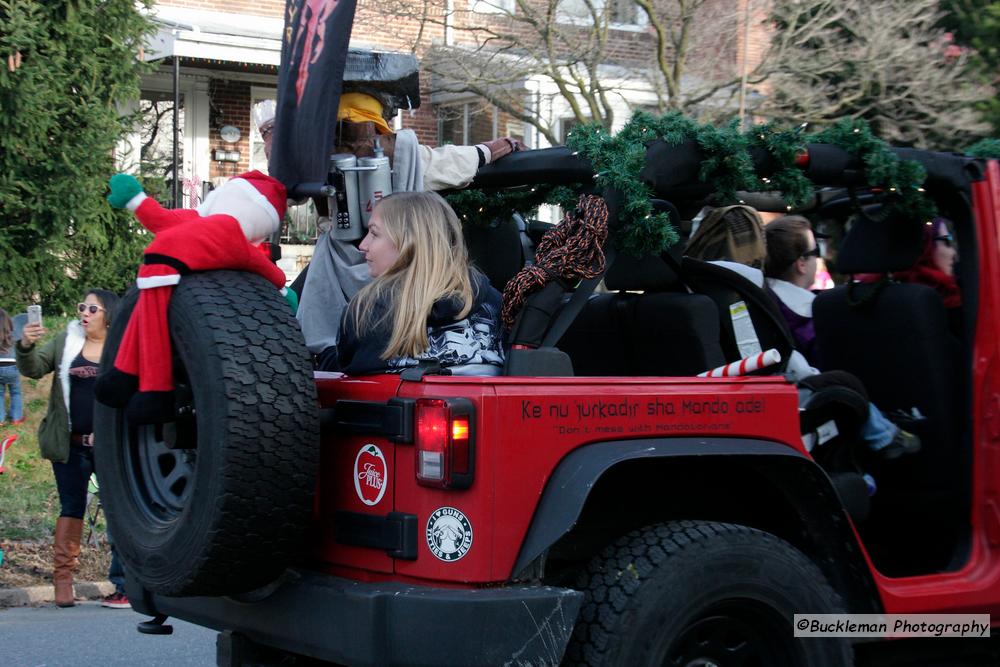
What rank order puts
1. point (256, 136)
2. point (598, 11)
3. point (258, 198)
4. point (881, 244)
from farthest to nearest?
point (256, 136) < point (598, 11) < point (881, 244) < point (258, 198)

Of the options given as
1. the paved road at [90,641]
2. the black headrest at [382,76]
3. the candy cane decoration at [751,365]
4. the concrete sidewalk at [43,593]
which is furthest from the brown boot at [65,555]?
the candy cane decoration at [751,365]

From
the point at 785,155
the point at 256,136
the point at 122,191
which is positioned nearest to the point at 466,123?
the point at 256,136

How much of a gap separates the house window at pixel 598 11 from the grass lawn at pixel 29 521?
843 centimetres

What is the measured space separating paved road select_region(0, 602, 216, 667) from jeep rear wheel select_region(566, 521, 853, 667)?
3470 mm

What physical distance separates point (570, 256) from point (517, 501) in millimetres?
874

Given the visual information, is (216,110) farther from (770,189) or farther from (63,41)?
(770,189)

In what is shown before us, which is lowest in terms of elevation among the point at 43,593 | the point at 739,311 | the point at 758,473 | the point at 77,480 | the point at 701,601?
the point at 43,593

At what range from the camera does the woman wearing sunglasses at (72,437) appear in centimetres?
739

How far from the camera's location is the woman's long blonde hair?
3.62 metres

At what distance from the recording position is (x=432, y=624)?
2.97 meters

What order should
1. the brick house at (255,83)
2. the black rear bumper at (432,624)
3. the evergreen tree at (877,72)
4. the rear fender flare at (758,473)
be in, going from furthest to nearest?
the brick house at (255,83)
the evergreen tree at (877,72)
the rear fender flare at (758,473)
the black rear bumper at (432,624)

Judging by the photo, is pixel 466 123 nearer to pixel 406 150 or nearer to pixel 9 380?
pixel 9 380

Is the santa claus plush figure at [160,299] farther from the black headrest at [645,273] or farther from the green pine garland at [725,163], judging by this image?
the black headrest at [645,273]

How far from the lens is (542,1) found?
15.5 m
